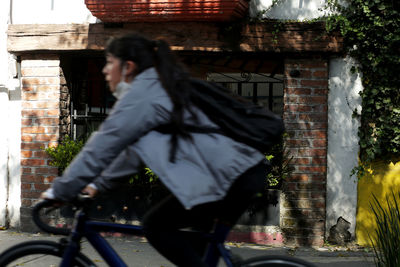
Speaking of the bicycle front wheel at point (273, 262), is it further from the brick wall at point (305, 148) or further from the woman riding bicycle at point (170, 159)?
the brick wall at point (305, 148)

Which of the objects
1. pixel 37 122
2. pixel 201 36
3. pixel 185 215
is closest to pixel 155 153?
pixel 185 215

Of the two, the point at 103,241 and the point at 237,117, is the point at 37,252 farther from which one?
the point at 237,117

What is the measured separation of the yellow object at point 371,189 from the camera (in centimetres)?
583

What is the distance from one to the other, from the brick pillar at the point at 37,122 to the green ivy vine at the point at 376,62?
341cm

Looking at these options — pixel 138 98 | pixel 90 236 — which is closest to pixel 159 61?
pixel 138 98

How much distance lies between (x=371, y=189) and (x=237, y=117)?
419 cm

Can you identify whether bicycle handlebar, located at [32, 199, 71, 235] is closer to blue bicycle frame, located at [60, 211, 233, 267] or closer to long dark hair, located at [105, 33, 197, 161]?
blue bicycle frame, located at [60, 211, 233, 267]

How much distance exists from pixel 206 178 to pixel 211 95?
1.27 feet

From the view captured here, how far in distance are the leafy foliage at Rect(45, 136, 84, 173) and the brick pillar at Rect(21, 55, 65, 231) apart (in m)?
0.15

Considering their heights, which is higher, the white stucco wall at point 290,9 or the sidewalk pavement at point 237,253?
the white stucco wall at point 290,9

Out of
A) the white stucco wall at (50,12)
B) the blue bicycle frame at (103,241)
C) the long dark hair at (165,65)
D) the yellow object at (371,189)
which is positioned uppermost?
the white stucco wall at (50,12)

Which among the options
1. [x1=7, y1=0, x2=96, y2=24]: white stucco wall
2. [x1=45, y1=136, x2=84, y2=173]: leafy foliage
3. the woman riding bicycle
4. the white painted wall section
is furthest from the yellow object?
the woman riding bicycle

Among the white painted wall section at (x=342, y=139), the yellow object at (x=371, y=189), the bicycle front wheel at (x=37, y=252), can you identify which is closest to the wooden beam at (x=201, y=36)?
the white painted wall section at (x=342, y=139)

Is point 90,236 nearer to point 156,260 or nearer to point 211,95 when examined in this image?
point 211,95
